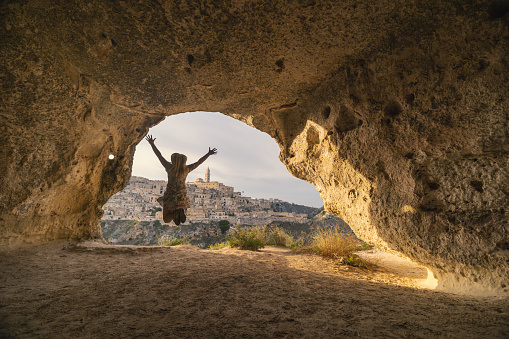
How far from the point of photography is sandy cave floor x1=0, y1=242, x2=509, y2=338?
A: 44.5 inches

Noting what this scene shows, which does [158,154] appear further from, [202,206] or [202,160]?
[202,206]

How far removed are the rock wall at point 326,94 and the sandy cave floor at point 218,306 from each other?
707mm

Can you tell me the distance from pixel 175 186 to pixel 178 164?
2.33ft

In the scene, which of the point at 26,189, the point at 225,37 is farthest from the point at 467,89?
the point at 26,189

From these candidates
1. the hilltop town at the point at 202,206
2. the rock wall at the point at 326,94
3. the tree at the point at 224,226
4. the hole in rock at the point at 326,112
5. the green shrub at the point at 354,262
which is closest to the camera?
the rock wall at the point at 326,94

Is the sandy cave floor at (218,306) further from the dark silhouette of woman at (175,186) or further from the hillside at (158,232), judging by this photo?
the hillside at (158,232)

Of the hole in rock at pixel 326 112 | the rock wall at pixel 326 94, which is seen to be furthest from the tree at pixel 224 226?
the hole in rock at pixel 326 112

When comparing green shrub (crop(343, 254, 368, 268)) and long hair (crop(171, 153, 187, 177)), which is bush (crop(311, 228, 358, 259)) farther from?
long hair (crop(171, 153, 187, 177))

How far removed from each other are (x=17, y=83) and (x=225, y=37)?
2679 mm

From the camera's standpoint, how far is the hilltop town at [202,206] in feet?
111

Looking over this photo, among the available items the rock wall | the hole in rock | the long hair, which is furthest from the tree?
the hole in rock

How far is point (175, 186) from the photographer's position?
6.18 m

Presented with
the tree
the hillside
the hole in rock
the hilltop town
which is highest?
the hole in rock

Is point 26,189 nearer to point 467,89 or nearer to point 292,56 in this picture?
point 292,56
